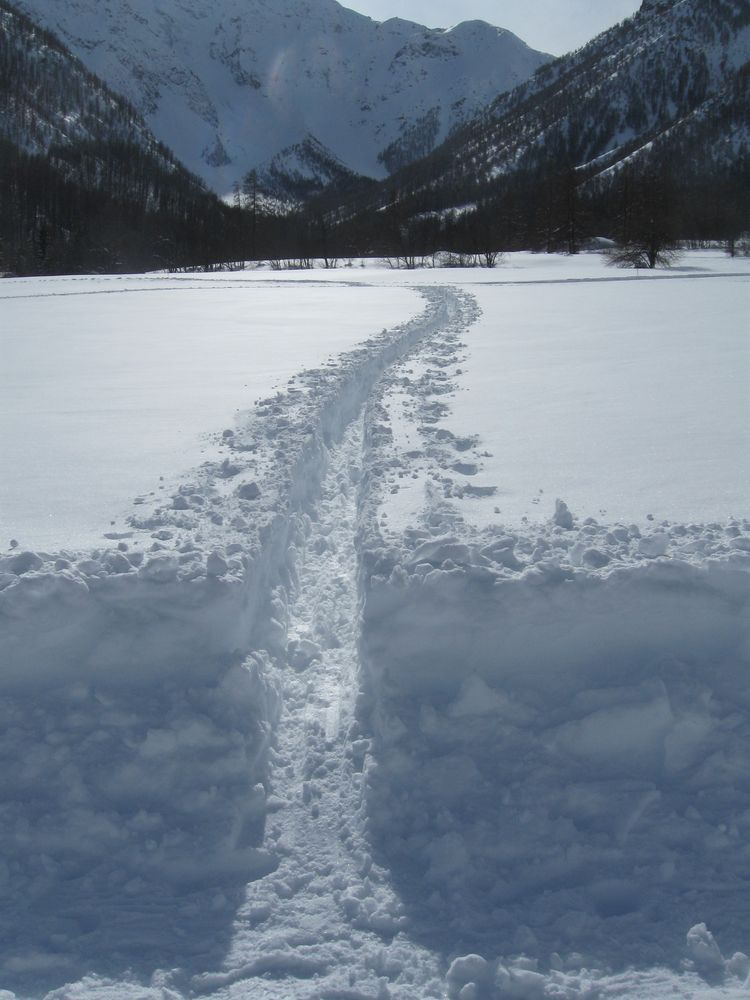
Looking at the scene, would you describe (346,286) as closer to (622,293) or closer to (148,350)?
(622,293)

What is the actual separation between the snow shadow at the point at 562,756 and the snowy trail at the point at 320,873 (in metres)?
0.13

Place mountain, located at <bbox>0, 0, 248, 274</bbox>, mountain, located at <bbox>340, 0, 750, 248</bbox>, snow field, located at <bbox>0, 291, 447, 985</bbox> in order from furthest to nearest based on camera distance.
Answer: mountain, located at <bbox>340, 0, 750, 248</bbox>, mountain, located at <bbox>0, 0, 248, 274</bbox>, snow field, located at <bbox>0, 291, 447, 985</bbox>

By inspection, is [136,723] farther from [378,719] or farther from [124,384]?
[124,384]

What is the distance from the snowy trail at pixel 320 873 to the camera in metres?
2.71

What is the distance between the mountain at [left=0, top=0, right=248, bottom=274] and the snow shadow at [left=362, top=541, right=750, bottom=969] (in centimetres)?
7738

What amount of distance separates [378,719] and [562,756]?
3.02 feet

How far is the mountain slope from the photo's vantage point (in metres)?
108

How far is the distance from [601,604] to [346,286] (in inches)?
1178

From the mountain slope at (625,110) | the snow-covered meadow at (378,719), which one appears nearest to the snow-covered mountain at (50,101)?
the mountain slope at (625,110)

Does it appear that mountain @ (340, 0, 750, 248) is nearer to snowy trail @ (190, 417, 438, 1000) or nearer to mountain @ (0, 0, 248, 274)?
mountain @ (0, 0, 248, 274)

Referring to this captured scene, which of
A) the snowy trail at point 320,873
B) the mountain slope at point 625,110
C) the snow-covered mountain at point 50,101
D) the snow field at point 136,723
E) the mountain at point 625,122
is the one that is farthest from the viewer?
the snow-covered mountain at point 50,101

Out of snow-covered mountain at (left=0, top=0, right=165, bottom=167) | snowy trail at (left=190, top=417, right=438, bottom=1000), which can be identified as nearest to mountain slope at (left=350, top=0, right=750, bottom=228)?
snow-covered mountain at (left=0, top=0, right=165, bottom=167)

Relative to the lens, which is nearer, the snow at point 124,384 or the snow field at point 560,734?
the snow field at point 560,734

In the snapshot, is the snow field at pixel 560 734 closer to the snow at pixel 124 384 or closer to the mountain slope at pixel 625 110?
the snow at pixel 124 384
